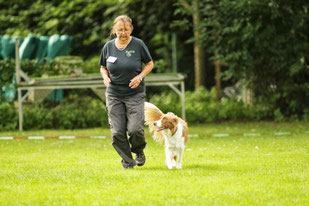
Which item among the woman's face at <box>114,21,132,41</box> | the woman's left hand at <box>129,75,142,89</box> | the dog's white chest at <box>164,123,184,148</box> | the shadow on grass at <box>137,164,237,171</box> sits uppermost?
the woman's face at <box>114,21,132,41</box>

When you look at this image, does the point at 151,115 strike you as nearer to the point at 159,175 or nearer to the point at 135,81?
the point at 135,81

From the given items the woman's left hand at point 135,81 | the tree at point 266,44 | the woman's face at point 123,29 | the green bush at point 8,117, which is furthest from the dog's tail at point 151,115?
the tree at point 266,44

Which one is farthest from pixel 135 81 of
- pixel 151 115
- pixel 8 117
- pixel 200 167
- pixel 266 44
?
pixel 266 44

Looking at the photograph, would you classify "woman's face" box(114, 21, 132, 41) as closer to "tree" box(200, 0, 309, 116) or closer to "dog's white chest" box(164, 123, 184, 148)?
"dog's white chest" box(164, 123, 184, 148)

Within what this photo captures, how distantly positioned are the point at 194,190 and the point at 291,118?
1217cm

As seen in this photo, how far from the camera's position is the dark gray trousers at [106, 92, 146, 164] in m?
8.57

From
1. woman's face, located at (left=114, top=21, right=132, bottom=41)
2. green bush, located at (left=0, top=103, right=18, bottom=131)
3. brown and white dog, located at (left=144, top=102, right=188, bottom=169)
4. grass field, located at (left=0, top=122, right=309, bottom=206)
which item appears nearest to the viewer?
grass field, located at (left=0, top=122, right=309, bottom=206)

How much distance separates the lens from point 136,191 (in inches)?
263

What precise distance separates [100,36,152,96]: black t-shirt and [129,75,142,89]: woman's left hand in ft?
0.34

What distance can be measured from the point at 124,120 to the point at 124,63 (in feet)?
2.70

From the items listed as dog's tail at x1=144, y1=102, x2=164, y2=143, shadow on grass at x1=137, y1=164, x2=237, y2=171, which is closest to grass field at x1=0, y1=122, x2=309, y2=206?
shadow on grass at x1=137, y1=164, x2=237, y2=171

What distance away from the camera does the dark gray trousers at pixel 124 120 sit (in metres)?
8.57

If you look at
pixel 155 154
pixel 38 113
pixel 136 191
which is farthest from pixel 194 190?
pixel 38 113

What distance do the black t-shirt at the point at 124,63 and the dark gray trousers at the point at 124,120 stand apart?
4.2 inches
